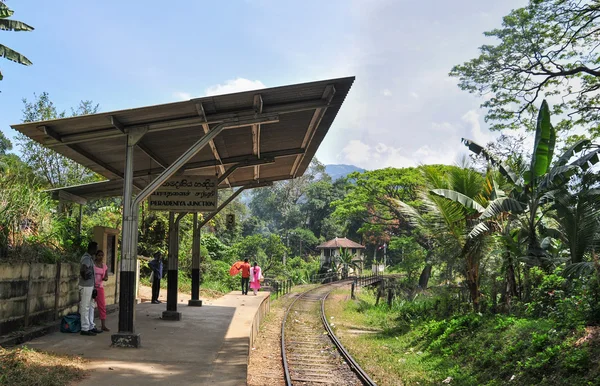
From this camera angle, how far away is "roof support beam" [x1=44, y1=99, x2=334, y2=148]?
316 inches

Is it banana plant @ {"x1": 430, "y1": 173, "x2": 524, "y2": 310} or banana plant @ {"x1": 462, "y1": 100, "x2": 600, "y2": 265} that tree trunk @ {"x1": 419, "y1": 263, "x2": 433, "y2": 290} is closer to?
banana plant @ {"x1": 430, "y1": 173, "x2": 524, "y2": 310}

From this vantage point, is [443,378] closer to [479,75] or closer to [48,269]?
[48,269]

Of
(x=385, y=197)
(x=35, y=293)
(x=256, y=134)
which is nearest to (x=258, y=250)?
(x=385, y=197)

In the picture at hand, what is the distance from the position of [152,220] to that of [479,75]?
48.4 feet

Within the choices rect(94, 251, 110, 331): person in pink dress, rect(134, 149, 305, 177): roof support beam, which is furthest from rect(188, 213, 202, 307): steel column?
rect(94, 251, 110, 331): person in pink dress

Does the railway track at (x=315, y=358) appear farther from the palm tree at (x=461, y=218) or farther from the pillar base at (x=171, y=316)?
the palm tree at (x=461, y=218)

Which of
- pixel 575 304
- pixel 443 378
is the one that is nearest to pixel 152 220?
pixel 443 378

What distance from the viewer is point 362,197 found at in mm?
28312

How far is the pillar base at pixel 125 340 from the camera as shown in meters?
7.77

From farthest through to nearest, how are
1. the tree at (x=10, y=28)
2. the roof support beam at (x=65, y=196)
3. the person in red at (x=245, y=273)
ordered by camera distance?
the person in red at (x=245, y=273)
the tree at (x=10, y=28)
the roof support beam at (x=65, y=196)

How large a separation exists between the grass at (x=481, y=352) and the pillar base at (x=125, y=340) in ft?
13.1

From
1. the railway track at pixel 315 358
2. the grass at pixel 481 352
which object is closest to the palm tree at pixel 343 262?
the railway track at pixel 315 358

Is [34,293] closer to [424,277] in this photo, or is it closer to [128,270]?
[128,270]

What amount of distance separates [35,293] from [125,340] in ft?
5.26
